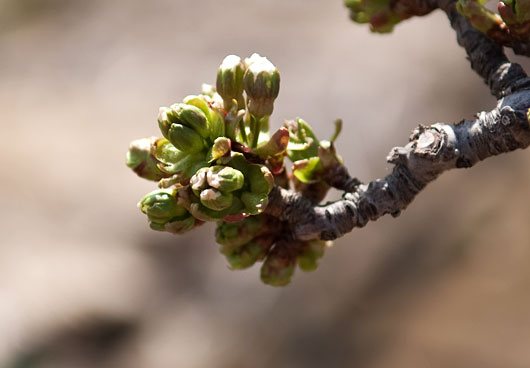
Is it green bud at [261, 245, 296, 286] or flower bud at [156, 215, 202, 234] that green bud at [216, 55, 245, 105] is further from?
green bud at [261, 245, 296, 286]

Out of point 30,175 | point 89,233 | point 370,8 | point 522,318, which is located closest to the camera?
point 370,8

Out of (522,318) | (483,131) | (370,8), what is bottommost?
(522,318)

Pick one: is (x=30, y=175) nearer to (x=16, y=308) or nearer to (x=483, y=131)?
(x=16, y=308)

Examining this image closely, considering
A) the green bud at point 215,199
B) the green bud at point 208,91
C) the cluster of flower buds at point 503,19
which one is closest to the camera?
the green bud at point 215,199

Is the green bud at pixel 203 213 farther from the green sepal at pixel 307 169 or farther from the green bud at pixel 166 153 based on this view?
the green sepal at pixel 307 169

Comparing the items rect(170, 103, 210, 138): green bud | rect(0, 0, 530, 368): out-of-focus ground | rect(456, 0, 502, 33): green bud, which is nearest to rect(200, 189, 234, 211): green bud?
rect(170, 103, 210, 138): green bud

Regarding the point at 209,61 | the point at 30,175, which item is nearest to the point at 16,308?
the point at 30,175

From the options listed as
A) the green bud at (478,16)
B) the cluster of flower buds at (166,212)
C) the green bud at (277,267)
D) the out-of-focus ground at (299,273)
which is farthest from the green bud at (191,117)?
the out-of-focus ground at (299,273)
